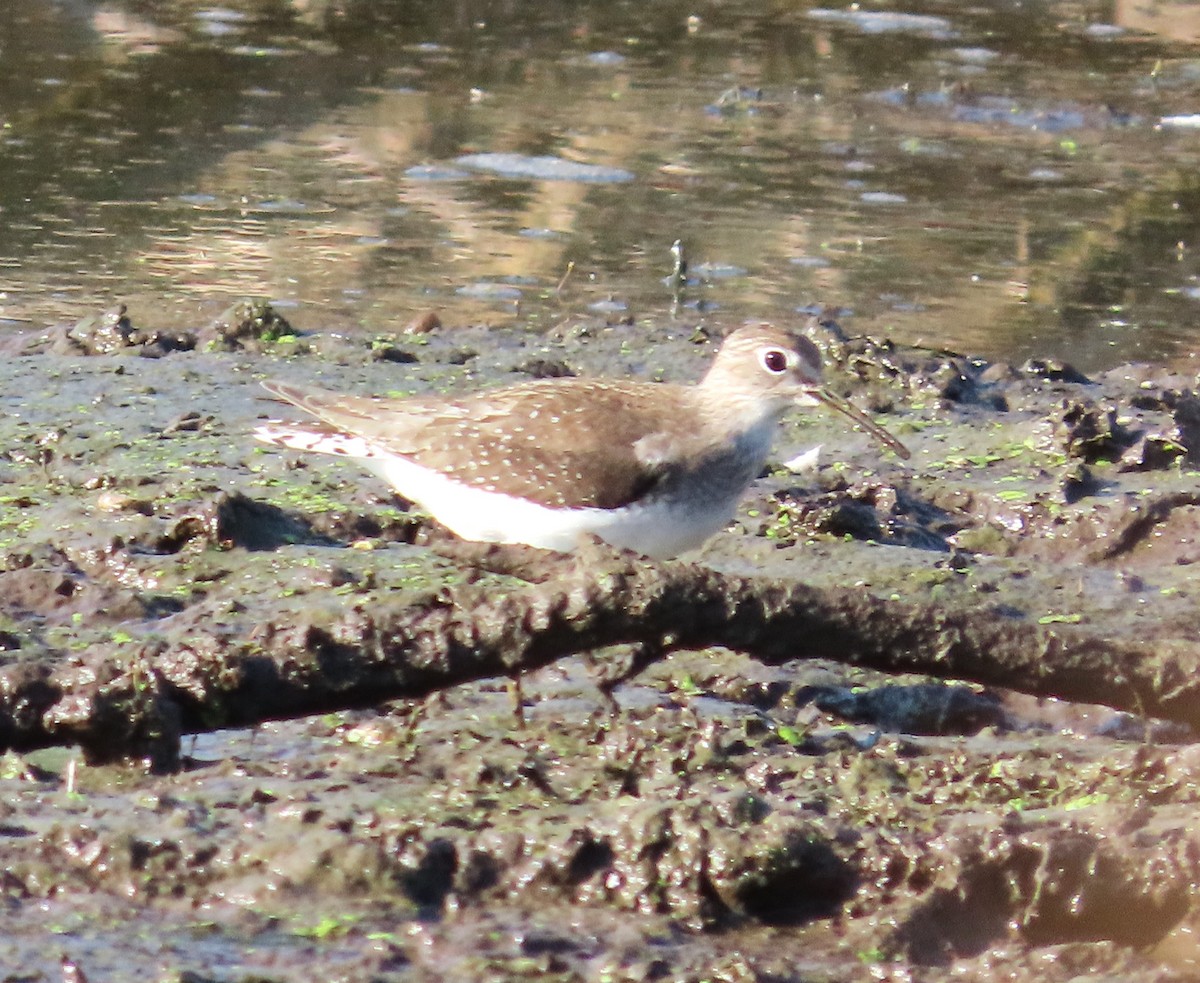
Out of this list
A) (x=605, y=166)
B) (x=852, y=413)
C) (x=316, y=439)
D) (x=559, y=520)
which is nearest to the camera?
(x=559, y=520)

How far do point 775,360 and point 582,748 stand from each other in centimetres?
205

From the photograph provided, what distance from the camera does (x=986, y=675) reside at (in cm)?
473

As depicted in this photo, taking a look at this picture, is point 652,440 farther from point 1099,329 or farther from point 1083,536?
point 1099,329

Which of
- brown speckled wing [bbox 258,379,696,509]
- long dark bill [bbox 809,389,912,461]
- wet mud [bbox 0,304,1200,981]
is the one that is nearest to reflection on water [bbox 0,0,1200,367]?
long dark bill [bbox 809,389,912,461]

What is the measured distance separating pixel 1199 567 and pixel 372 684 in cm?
319

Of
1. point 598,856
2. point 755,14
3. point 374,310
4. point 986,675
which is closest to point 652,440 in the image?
point 986,675

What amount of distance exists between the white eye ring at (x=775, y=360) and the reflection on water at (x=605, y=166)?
9.08 feet

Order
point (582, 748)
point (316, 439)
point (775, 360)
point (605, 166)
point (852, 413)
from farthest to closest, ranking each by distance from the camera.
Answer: point (605, 166), point (852, 413), point (775, 360), point (316, 439), point (582, 748)

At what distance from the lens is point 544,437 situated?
6.08m

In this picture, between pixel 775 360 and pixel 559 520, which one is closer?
pixel 559 520

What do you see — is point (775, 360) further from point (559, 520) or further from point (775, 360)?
point (559, 520)

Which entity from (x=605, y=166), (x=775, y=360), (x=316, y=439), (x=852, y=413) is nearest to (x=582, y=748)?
(x=316, y=439)

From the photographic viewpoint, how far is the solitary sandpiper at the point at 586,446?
590 cm

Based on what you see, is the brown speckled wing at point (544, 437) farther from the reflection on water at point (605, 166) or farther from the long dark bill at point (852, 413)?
the reflection on water at point (605, 166)
